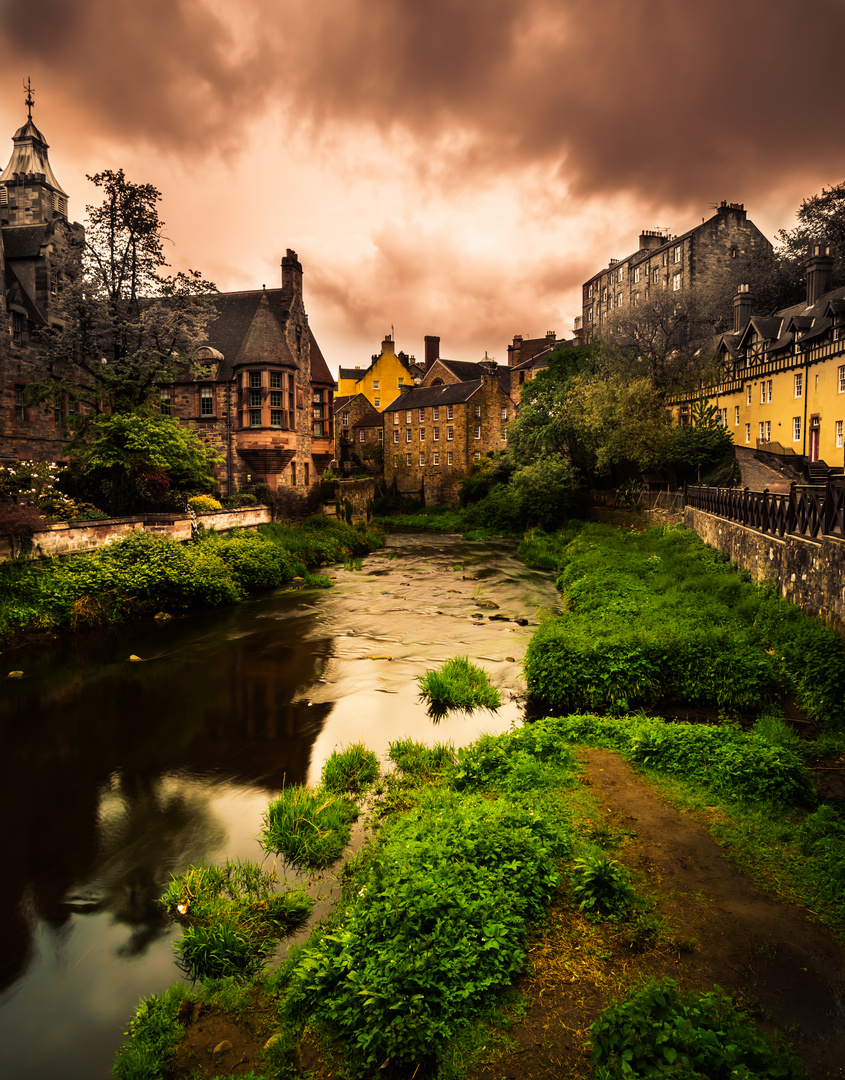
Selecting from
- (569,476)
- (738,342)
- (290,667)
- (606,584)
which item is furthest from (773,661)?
(738,342)

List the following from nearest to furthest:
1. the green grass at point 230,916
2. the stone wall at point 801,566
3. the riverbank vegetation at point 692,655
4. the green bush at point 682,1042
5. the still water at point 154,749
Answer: the green bush at point 682,1042 < the green grass at point 230,916 < the still water at point 154,749 < the riverbank vegetation at point 692,655 < the stone wall at point 801,566

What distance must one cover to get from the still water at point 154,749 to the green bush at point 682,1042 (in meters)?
3.55

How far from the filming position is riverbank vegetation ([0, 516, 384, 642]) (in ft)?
56.4

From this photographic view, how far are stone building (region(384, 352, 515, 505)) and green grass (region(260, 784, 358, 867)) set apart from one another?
49707 millimetres

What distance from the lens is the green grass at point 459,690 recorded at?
12234 mm

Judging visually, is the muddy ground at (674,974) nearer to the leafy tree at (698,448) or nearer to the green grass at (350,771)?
the green grass at (350,771)

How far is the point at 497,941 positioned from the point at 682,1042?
1.53 meters

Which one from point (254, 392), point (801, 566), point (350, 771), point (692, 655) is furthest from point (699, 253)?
point (350, 771)

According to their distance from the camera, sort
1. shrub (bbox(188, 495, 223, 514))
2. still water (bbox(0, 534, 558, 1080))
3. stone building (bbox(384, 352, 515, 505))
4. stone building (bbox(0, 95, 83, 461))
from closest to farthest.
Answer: still water (bbox(0, 534, 558, 1080)) → shrub (bbox(188, 495, 223, 514)) → stone building (bbox(0, 95, 83, 461)) → stone building (bbox(384, 352, 515, 505))

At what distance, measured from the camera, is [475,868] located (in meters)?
5.70

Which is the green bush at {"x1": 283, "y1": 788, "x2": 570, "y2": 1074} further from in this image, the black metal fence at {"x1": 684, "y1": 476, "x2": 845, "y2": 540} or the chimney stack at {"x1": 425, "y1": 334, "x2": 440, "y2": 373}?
the chimney stack at {"x1": 425, "y1": 334, "x2": 440, "y2": 373}

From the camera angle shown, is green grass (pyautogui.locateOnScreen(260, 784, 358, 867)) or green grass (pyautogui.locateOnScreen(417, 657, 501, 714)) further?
green grass (pyautogui.locateOnScreen(417, 657, 501, 714))

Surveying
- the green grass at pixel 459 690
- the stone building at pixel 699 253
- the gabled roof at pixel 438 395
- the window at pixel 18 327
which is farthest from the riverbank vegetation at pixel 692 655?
the gabled roof at pixel 438 395

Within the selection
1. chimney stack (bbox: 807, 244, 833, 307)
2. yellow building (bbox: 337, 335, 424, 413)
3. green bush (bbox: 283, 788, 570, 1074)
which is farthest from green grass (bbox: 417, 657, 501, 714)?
yellow building (bbox: 337, 335, 424, 413)
